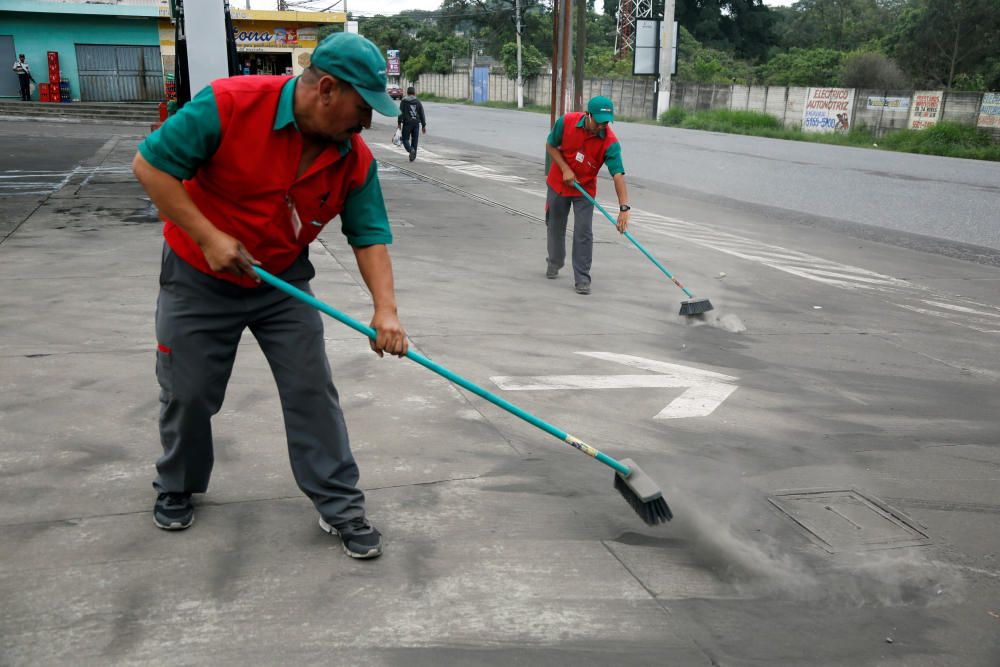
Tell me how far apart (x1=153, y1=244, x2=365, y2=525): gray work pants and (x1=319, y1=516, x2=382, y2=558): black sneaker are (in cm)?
3

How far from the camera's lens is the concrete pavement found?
2.74 m

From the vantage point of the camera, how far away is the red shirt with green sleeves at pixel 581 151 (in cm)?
768

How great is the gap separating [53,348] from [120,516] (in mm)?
2448

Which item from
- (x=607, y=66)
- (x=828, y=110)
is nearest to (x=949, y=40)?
(x=828, y=110)

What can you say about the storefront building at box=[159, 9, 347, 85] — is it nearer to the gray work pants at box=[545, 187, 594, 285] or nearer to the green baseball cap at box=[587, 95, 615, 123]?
the gray work pants at box=[545, 187, 594, 285]

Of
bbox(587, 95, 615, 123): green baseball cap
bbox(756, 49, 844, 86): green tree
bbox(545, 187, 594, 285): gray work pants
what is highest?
bbox(756, 49, 844, 86): green tree

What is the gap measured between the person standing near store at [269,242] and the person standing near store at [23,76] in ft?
107

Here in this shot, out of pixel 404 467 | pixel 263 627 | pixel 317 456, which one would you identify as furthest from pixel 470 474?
pixel 263 627

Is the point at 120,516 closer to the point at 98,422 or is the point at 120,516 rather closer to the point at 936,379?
the point at 98,422

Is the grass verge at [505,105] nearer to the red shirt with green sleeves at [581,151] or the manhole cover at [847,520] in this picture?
the red shirt with green sleeves at [581,151]

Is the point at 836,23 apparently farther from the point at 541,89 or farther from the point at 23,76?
the point at 23,76

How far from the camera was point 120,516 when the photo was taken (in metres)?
3.36

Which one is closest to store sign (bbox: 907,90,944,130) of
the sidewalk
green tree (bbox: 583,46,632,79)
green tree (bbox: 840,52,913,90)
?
green tree (bbox: 840,52,913,90)

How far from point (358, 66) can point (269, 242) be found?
0.65 meters
